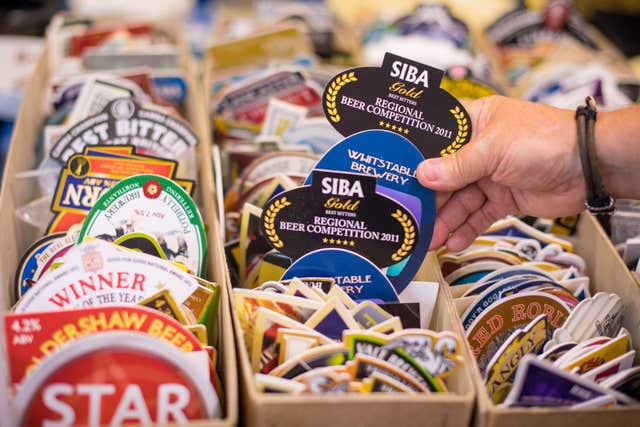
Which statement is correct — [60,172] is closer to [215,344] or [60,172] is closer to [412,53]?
[215,344]

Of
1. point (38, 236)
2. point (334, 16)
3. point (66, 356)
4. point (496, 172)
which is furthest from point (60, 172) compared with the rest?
point (334, 16)

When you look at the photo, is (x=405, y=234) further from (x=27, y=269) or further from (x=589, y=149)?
(x=27, y=269)

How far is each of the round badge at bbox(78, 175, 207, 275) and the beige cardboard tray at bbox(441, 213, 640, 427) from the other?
0.65 metres

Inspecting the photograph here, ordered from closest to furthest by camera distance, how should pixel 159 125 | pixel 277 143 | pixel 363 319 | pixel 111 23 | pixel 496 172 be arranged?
pixel 363 319, pixel 496 172, pixel 159 125, pixel 277 143, pixel 111 23

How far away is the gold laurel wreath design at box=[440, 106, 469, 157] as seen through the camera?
1.62 metres

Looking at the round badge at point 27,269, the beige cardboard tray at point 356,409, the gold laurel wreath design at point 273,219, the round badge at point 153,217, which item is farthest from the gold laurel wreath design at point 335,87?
the round badge at point 27,269

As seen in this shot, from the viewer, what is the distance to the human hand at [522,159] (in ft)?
5.26

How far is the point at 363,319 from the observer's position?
149 centimetres

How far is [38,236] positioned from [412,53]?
180 centimetres

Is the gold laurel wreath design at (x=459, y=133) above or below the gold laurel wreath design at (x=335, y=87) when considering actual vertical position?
below

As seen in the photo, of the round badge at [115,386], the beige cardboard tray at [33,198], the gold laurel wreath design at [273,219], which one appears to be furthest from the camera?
the gold laurel wreath design at [273,219]

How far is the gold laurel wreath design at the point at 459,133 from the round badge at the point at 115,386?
31.3 inches

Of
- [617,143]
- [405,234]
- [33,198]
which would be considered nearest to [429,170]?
[405,234]

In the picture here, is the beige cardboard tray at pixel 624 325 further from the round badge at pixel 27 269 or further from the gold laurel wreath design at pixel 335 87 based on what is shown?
the round badge at pixel 27 269
